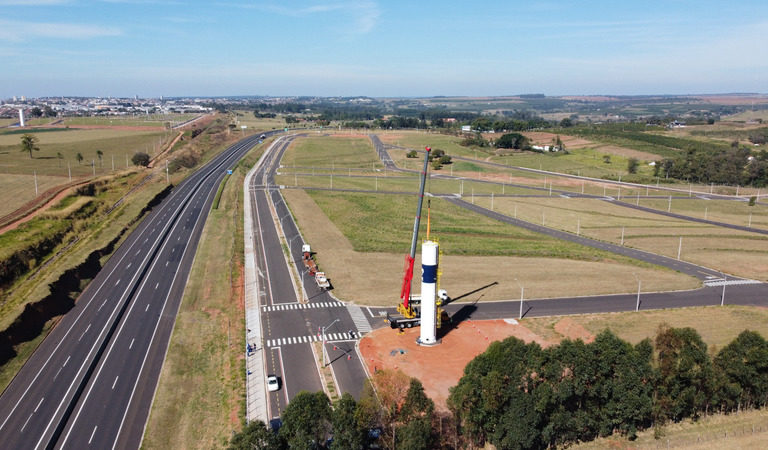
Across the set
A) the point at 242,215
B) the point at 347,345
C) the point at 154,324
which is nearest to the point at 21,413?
the point at 154,324

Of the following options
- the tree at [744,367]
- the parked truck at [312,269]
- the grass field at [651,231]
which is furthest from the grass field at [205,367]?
the grass field at [651,231]

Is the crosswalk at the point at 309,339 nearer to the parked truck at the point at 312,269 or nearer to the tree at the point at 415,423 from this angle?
the parked truck at the point at 312,269

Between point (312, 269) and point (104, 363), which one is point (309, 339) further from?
point (312, 269)

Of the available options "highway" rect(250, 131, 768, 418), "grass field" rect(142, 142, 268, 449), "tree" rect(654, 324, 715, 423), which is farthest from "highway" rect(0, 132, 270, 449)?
"tree" rect(654, 324, 715, 423)

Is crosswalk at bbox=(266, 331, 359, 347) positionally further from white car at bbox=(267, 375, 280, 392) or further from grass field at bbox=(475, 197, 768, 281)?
grass field at bbox=(475, 197, 768, 281)

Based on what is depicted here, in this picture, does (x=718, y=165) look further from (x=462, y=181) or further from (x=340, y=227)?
(x=340, y=227)
